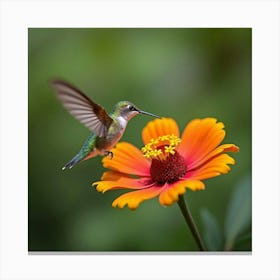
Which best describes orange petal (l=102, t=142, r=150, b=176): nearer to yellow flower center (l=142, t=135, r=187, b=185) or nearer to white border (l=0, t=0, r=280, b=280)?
yellow flower center (l=142, t=135, r=187, b=185)

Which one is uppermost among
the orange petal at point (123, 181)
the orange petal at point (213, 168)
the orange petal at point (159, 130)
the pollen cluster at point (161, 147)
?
the orange petal at point (159, 130)

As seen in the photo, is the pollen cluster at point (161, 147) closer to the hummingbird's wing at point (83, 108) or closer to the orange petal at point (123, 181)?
the orange petal at point (123, 181)

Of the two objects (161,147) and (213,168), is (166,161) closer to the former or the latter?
(161,147)

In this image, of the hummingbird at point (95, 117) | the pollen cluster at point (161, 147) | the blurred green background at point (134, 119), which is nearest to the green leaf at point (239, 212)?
the blurred green background at point (134, 119)
